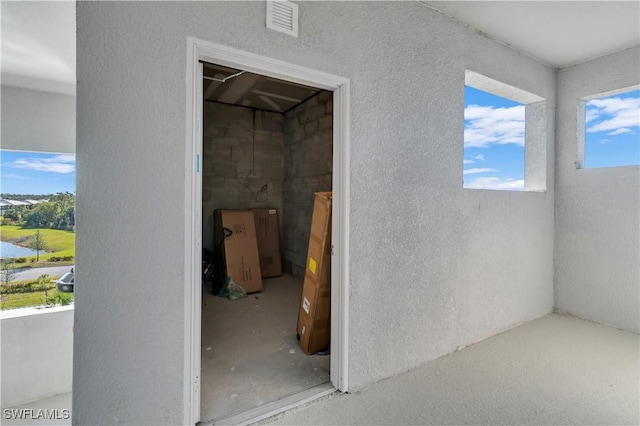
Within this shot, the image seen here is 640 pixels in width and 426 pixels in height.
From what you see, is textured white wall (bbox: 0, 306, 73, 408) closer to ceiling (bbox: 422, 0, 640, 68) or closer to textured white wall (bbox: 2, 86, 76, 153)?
textured white wall (bbox: 2, 86, 76, 153)

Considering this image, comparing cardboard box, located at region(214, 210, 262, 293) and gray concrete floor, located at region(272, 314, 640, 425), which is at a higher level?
cardboard box, located at region(214, 210, 262, 293)

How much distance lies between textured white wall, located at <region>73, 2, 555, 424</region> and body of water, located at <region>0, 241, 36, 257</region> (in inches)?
107

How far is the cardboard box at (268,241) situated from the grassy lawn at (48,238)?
7.36 feet

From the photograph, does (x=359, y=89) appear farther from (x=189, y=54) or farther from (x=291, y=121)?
(x=291, y=121)

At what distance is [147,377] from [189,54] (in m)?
1.50

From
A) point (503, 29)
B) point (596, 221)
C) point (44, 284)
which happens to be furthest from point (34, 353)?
point (596, 221)

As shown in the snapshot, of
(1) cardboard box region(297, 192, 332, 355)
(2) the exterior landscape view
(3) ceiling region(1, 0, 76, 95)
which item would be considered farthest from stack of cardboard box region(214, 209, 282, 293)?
(3) ceiling region(1, 0, 76, 95)

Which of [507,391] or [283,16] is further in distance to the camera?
[507,391]

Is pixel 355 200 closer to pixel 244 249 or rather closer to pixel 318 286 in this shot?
pixel 318 286

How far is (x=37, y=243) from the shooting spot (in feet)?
9.95

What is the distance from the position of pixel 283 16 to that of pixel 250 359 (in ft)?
7.60

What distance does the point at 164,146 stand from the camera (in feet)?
4.39

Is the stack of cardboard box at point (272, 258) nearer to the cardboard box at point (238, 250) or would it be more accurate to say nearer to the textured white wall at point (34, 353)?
the cardboard box at point (238, 250)

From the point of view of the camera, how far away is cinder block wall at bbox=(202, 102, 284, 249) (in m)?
4.37
